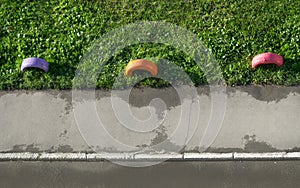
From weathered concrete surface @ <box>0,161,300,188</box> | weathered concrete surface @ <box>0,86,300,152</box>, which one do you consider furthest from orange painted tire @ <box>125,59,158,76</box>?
weathered concrete surface @ <box>0,161,300,188</box>

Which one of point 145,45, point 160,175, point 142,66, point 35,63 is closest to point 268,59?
point 142,66

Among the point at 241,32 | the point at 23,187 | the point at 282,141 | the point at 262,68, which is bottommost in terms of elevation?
the point at 23,187

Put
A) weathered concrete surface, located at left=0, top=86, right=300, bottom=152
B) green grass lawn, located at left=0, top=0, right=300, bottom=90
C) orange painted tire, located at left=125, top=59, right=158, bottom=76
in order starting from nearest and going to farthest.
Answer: weathered concrete surface, located at left=0, top=86, right=300, bottom=152, orange painted tire, located at left=125, top=59, right=158, bottom=76, green grass lawn, located at left=0, top=0, right=300, bottom=90

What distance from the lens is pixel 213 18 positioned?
11.1m

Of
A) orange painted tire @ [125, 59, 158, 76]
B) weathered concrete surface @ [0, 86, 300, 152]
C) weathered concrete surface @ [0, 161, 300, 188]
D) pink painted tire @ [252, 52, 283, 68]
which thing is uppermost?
pink painted tire @ [252, 52, 283, 68]

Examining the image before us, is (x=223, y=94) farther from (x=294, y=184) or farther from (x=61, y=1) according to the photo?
(x=61, y=1)

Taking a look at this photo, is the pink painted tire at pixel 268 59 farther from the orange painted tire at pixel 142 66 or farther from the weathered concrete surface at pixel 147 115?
the orange painted tire at pixel 142 66

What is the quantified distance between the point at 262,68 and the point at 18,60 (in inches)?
220

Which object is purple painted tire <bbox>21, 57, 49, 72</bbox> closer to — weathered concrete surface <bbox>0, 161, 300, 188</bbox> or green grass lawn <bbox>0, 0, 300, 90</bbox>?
green grass lawn <bbox>0, 0, 300, 90</bbox>

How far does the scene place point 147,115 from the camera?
31.2 feet

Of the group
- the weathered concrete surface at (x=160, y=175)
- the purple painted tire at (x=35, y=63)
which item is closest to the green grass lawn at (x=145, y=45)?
the purple painted tire at (x=35, y=63)

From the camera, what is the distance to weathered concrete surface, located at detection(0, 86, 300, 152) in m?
9.11

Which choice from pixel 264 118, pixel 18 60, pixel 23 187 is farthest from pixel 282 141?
pixel 18 60

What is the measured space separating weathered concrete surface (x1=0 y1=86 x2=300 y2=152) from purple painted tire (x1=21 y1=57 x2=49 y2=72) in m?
0.58
